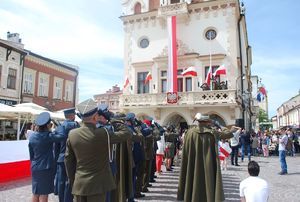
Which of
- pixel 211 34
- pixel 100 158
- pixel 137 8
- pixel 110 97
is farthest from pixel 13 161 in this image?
pixel 110 97

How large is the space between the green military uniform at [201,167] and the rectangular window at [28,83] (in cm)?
2308

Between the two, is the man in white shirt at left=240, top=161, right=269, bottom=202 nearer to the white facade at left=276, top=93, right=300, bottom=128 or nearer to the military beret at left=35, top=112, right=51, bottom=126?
the military beret at left=35, top=112, right=51, bottom=126

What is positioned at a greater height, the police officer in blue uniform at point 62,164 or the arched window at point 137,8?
the arched window at point 137,8

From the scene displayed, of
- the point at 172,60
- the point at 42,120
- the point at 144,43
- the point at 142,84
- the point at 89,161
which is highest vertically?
the point at 144,43

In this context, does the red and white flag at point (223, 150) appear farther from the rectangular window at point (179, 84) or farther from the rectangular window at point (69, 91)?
the rectangular window at point (69, 91)

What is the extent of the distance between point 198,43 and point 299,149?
11554 millimetres

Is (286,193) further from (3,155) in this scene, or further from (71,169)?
(3,155)

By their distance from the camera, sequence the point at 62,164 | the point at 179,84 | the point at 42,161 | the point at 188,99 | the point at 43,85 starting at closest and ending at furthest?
the point at 42,161, the point at 62,164, the point at 188,99, the point at 179,84, the point at 43,85

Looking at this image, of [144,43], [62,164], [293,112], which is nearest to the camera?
[62,164]

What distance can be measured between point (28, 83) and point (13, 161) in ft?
58.0

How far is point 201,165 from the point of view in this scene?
538 centimetres

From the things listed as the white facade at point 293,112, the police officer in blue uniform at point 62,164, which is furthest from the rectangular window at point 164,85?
the white facade at point 293,112

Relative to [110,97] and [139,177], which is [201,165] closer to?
[139,177]

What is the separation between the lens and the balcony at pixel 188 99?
20594 millimetres
